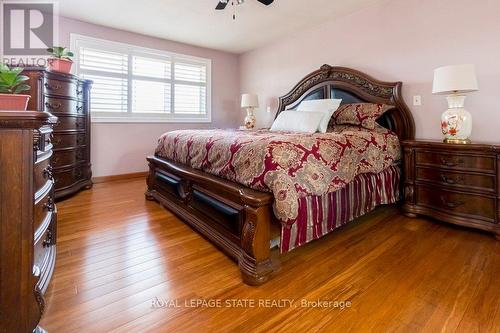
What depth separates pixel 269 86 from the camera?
4.71 metres

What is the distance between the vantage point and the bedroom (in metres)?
1.20

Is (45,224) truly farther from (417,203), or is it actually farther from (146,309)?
(417,203)

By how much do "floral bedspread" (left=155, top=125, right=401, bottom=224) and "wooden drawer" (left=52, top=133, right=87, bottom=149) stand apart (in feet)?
5.21

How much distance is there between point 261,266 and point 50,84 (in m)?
2.93

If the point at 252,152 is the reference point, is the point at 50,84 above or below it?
above

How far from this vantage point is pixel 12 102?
3.51 feet

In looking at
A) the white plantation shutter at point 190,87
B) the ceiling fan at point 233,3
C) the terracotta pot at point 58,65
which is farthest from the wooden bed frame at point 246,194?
the white plantation shutter at point 190,87

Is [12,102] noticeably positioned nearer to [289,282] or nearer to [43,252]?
[43,252]

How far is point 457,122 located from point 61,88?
157 inches

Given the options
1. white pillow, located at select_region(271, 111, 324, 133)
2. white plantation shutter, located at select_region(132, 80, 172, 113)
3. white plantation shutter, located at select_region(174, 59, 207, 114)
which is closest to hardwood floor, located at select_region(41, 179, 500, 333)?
white pillow, located at select_region(271, 111, 324, 133)

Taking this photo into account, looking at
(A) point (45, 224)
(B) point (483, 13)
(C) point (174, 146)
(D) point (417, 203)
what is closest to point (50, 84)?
(C) point (174, 146)

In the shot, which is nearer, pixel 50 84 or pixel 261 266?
pixel 261 266

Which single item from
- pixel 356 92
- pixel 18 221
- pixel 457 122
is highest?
pixel 356 92

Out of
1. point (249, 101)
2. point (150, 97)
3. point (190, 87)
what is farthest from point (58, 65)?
point (249, 101)
